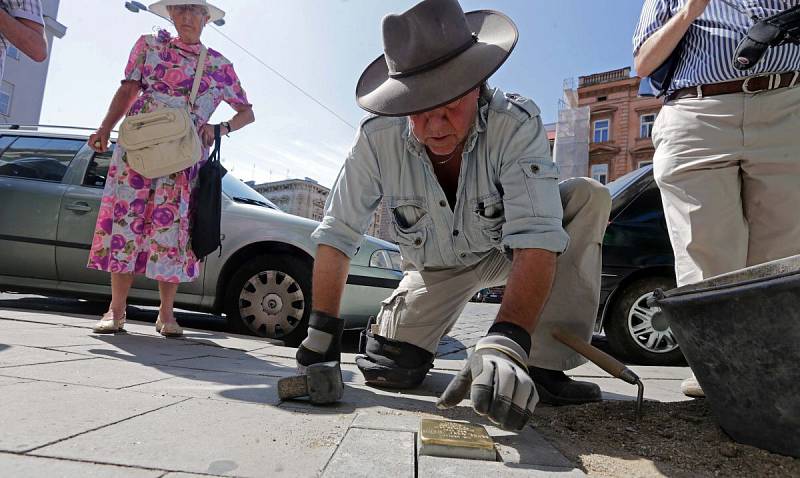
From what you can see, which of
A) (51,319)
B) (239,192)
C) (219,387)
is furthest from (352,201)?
(239,192)

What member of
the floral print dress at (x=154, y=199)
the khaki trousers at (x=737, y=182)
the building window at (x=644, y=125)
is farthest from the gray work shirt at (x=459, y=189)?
the building window at (x=644, y=125)

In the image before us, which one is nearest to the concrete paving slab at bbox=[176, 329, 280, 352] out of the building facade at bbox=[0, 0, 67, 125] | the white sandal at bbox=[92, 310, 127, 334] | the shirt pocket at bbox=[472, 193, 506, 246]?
the white sandal at bbox=[92, 310, 127, 334]

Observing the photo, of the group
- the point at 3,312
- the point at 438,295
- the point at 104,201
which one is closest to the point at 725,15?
the point at 438,295

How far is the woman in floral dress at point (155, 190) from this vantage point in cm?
291

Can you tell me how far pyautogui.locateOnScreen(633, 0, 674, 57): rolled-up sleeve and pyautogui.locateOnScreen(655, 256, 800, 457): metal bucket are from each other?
114cm

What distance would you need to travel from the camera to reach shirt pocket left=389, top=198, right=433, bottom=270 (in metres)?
2.12

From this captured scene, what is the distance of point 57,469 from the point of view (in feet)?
2.98

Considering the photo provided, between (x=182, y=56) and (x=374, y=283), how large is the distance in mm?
1934

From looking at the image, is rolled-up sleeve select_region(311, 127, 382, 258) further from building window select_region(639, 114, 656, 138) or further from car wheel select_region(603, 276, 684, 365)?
building window select_region(639, 114, 656, 138)

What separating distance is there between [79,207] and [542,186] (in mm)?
3517

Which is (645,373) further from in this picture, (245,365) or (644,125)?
(644,125)

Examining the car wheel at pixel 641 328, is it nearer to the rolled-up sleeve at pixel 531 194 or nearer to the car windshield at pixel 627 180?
the car windshield at pixel 627 180

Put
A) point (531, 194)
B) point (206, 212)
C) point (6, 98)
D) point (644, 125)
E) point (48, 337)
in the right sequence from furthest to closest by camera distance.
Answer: point (644, 125) → point (6, 98) → point (206, 212) → point (48, 337) → point (531, 194)

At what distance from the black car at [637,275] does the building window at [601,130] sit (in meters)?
25.1
